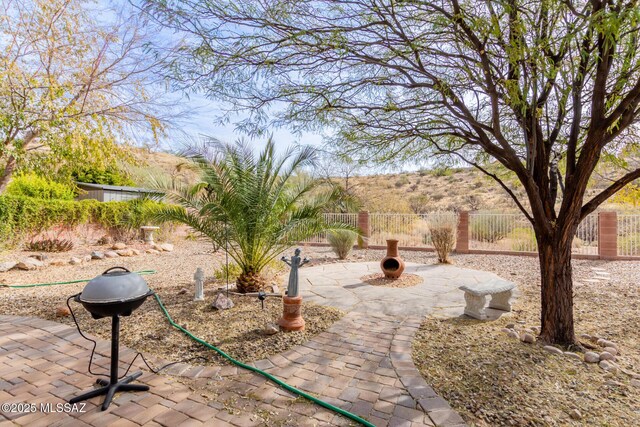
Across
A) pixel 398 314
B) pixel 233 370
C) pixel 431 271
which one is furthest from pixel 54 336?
pixel 431 271

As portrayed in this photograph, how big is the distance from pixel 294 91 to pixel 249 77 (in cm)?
51

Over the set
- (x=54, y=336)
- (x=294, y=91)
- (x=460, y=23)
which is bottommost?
(x=54, y=336)

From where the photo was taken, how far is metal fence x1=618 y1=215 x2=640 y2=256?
958 cm

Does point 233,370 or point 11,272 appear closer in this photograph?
point 233,370

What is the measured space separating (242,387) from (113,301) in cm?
112

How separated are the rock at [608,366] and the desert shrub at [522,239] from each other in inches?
365

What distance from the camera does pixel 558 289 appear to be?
3113mm

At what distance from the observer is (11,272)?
7.16 metres

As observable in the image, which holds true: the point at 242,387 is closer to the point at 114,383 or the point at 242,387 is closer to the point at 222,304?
the point at 114,383

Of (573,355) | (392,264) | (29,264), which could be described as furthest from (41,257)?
(573,355)

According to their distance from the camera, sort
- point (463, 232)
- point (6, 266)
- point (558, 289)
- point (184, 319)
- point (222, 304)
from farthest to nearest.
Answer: point (463, 232) < point (6, 266) < point (222, 304) < point (184, 319) < point (558, 289)

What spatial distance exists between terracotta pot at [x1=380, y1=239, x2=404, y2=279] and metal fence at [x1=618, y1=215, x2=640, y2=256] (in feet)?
27.2

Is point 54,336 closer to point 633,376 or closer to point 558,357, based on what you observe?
point 558,357

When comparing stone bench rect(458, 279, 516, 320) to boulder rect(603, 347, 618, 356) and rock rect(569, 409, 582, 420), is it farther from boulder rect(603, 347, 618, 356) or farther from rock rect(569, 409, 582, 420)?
rock rect(569, 409, 582, 420)
